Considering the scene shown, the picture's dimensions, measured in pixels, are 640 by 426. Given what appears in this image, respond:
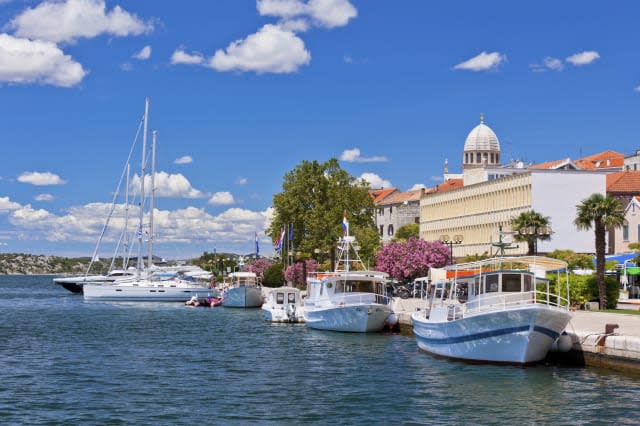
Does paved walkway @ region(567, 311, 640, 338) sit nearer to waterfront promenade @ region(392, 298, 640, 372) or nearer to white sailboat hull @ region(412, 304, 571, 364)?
waterfront promenade @ region(392, 298, 640, 372)

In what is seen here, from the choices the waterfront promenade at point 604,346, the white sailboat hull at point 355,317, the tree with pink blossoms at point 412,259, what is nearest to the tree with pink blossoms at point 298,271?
the tree with pink blossoms at point 412,259

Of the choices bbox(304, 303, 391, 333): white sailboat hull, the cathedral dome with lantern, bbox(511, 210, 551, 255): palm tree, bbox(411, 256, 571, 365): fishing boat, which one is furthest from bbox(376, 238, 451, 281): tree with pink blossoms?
the cathedral dome with lantern

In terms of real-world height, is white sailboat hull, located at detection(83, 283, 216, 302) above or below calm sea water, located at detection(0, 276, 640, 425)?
above

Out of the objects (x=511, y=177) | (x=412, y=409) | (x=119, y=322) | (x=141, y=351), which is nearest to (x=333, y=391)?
(x=412, y=409)

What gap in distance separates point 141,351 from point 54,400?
16.1 metres

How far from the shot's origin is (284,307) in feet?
226

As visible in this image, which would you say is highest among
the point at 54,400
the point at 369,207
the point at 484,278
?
the point at 369,207

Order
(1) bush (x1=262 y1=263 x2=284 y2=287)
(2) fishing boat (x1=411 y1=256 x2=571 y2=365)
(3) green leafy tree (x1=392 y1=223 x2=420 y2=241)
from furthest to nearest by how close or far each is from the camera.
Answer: (3) green leafy tree (x1=392 y1=223 x2=420 y2=241) < (1) bush (x1=262 y1=263 x2=284 y2=287) < (2) fishing boat (x1=411 y1=256 x2=571 y2=365)

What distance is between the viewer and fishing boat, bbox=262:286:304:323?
223 ft

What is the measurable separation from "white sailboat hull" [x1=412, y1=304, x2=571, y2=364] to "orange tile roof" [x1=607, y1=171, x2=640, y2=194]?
80272mm

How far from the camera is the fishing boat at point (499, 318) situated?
3538cm

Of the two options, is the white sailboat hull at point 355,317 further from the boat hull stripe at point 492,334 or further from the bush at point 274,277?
the bush at point 274,277

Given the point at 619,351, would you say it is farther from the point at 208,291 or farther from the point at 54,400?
the point at 208,291

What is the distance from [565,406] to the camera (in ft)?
93.8
